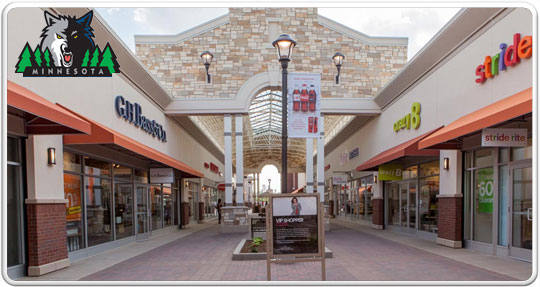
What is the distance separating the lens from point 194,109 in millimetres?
16625

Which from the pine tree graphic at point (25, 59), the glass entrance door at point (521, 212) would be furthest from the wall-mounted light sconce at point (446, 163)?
the pine tree graphic at point (25, 59)

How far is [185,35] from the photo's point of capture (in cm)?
1722

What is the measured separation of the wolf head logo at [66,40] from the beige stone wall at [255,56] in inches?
357

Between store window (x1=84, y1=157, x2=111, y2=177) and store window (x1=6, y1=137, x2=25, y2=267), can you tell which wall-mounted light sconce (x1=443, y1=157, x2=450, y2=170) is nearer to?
store window (x1=84, y1=157, x2=111, y2=177)

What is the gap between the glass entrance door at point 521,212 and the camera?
775 centimetres

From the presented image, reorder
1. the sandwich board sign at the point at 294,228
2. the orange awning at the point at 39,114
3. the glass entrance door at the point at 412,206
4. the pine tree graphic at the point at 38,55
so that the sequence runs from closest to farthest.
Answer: the orange awning at the point at 39,114 < the sandwich board sign at the point at 294,228 < the pine tree graphic at the point at 38,55 < the glass entrance door at the point at 412,206

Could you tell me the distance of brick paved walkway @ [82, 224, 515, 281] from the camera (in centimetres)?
680

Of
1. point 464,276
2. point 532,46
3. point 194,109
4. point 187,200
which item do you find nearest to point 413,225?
point 464,276

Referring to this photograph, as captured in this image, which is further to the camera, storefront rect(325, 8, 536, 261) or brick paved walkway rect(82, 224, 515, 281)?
storefront rect(325, 8, 536, 261)

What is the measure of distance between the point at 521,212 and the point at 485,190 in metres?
1.38

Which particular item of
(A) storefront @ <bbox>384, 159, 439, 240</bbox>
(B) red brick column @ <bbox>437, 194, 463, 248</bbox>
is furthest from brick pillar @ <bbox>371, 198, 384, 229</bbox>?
(B) red brick column @ <bbox>437, 194, 463, 248</bbox>

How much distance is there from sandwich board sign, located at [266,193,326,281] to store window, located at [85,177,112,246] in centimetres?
572

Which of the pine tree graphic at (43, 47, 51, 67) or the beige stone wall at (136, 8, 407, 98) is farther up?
the beige stone wall at (136, 8, 407, 98)

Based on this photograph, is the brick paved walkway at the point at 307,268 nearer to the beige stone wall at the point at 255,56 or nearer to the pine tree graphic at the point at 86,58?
the pine tree graphic at the point at 86,58
